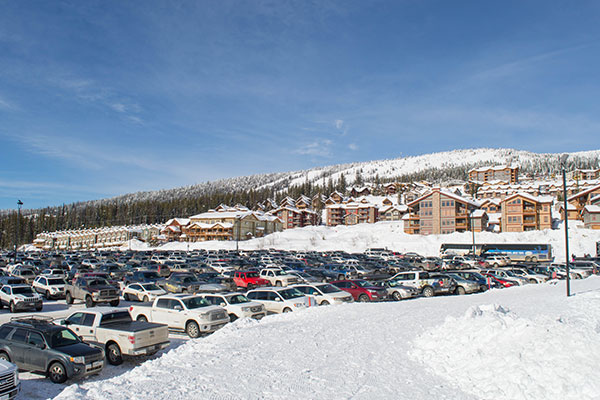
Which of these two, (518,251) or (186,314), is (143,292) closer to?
(186,314)

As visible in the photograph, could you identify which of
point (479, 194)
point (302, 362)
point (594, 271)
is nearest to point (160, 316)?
point (302, 362)

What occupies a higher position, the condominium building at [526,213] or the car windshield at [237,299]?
the condominium building at [526,213]

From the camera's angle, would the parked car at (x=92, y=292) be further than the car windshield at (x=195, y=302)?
Yes

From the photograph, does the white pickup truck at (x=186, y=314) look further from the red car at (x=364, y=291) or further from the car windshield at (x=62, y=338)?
the red car at (x=364, y=291)

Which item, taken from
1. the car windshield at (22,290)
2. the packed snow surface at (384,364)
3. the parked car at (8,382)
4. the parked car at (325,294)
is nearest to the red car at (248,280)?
the parked car at (325,294)

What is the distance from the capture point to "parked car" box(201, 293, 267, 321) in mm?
18078

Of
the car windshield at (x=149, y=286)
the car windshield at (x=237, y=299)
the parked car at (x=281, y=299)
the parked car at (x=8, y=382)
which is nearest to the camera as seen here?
the parked car at (x=8, y=382)

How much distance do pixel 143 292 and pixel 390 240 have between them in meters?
66.9

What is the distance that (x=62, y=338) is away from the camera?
1191 cm

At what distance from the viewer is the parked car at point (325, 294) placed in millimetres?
21094

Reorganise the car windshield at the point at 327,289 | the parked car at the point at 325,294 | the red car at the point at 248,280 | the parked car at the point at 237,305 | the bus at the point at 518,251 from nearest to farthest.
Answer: the parked car at the point at 237,305
the parked car at the point at 325,294
the car windshield at the point at 327,289
the red car at the point at 248,280
the bus at the point at 518,251

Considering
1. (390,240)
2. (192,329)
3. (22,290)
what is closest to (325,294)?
(192,329)

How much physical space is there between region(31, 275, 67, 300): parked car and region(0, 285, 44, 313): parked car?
3.98 metres

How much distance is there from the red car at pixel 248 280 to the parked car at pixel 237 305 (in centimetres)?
1287
